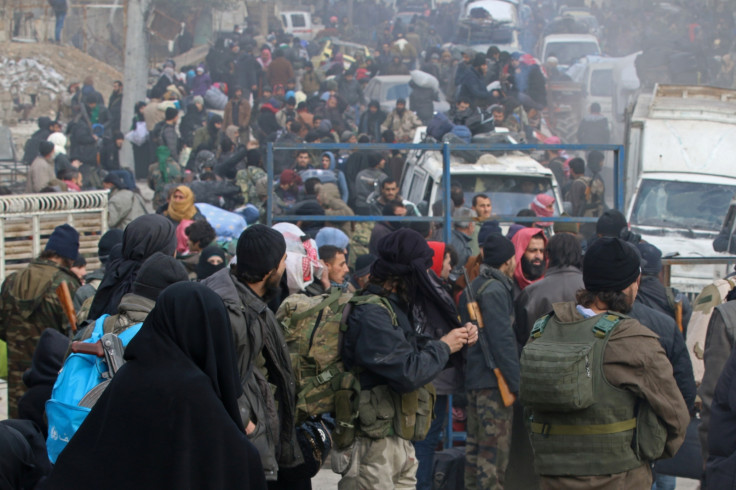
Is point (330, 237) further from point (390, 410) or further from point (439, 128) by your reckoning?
point (439, 128)

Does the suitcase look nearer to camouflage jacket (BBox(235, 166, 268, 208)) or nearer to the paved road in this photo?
the paved road

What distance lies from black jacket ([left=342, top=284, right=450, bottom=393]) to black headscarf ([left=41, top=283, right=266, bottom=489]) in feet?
4.16

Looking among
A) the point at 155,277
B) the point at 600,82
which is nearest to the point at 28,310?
the point at 155,277

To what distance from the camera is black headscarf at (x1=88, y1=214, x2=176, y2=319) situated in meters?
4.45

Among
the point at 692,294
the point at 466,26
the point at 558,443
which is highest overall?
the point at 466,26

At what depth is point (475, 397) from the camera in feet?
17.4

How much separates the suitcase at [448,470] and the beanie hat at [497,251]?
1122mm

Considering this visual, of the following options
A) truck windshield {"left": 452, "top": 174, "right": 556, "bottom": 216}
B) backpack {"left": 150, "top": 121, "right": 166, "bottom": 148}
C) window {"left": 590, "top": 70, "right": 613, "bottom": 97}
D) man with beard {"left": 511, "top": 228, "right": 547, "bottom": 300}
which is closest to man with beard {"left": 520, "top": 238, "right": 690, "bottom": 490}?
man with beard {"left": 511, "top": 228, "right": 547, "bottom": 300}

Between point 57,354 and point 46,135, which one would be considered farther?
point 46,135

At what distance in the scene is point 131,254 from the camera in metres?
4.49

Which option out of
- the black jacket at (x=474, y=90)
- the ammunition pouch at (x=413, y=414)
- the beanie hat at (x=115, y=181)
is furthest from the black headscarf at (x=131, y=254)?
the black jacket at (x=474, y=90)

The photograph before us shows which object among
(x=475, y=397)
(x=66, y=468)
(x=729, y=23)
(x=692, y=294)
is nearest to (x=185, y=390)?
(x=66, y=468)

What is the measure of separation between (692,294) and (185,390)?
7.87m

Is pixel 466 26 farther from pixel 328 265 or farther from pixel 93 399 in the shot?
pixel 93 399
